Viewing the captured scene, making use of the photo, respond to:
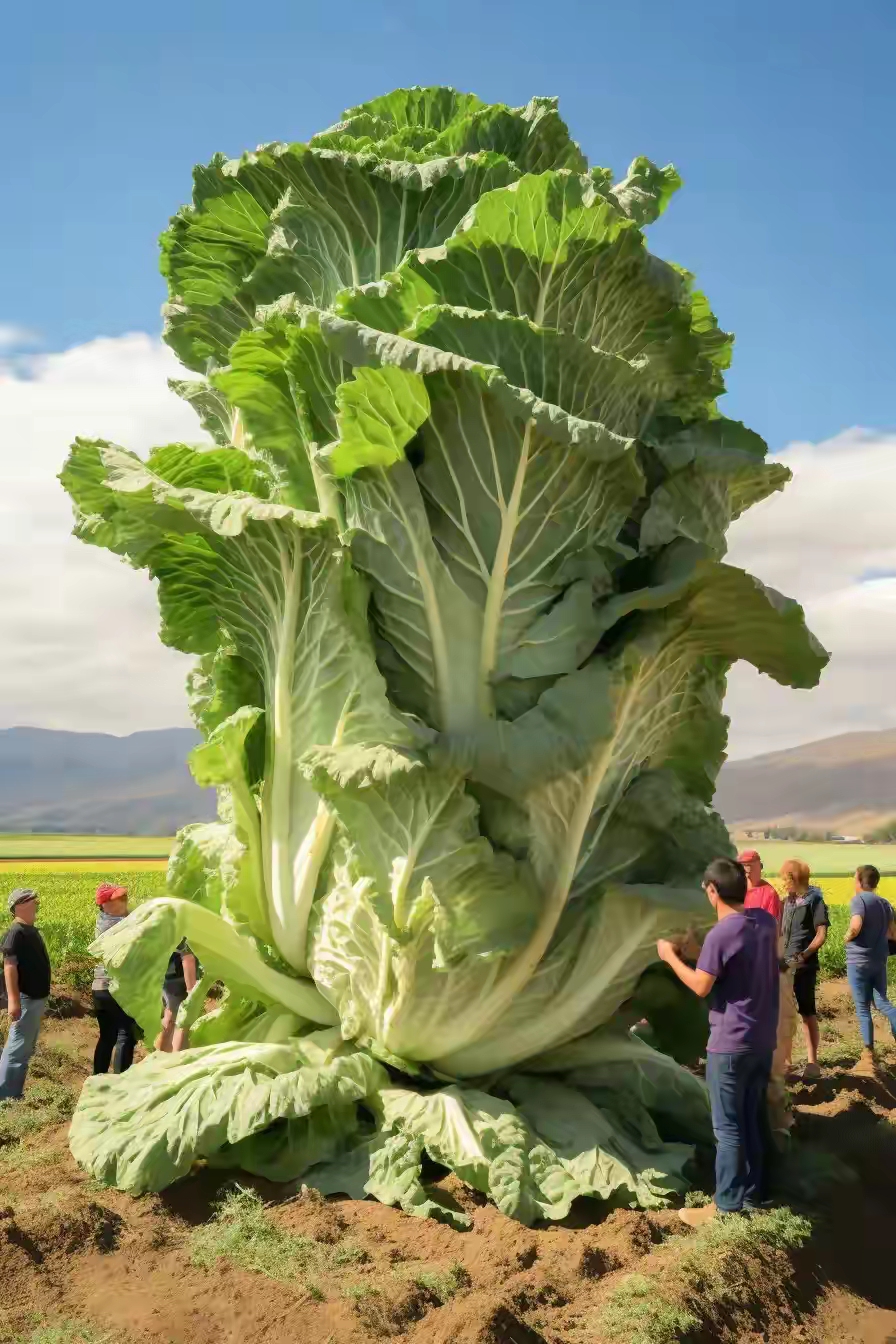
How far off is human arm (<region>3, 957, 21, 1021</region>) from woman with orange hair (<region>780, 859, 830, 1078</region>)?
7749 mm

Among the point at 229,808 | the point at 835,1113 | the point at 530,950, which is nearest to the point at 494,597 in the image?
the point at 530,950

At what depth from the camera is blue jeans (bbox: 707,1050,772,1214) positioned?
6555 mm

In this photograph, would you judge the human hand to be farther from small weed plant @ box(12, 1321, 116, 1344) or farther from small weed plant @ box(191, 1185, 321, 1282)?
small weed plant @ box(12, 1321, 116, 1344)

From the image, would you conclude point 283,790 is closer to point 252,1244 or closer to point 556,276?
point 252,1244

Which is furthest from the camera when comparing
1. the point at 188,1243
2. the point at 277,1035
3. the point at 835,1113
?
the point at 835,1113

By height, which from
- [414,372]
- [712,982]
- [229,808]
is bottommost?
[712,982]

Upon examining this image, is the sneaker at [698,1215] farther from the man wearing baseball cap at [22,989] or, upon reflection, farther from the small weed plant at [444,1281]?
the man wearing baseball cap at [22,989]

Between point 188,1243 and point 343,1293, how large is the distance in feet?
3.86

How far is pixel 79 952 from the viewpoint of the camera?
15.6 meters

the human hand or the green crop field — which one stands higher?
the human hand

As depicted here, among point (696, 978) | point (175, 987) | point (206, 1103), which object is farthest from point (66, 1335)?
point (175, 987)

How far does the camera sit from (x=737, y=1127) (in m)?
6.58

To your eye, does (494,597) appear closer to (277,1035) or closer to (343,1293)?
(277,1035)

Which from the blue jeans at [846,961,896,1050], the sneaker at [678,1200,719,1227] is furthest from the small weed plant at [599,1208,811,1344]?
the blue jeans at [846,961,896,1050]
